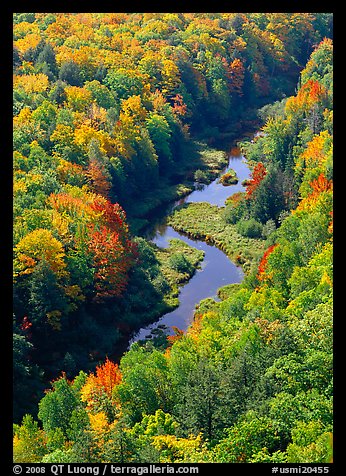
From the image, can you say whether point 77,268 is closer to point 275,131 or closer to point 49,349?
point 49,349

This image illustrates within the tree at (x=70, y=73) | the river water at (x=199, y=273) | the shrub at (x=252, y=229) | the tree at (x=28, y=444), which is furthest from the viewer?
the tree at (x=70, y=73)

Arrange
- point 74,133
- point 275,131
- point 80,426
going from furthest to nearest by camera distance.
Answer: point 275,131 < point 74,133 < point 80,426

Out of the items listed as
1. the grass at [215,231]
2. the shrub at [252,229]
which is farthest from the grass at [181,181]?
the shrub at [252,229]

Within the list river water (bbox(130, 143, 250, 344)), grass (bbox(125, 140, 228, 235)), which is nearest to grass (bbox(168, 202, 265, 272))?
river water (bbox(130, 143, 250, 344))

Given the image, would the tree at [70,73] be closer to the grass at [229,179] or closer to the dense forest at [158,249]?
the dense forest at [158,249]

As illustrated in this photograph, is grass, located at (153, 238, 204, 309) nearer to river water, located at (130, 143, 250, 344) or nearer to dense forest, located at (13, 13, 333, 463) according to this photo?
dense forest, located at (13, 13, 333, 463)
